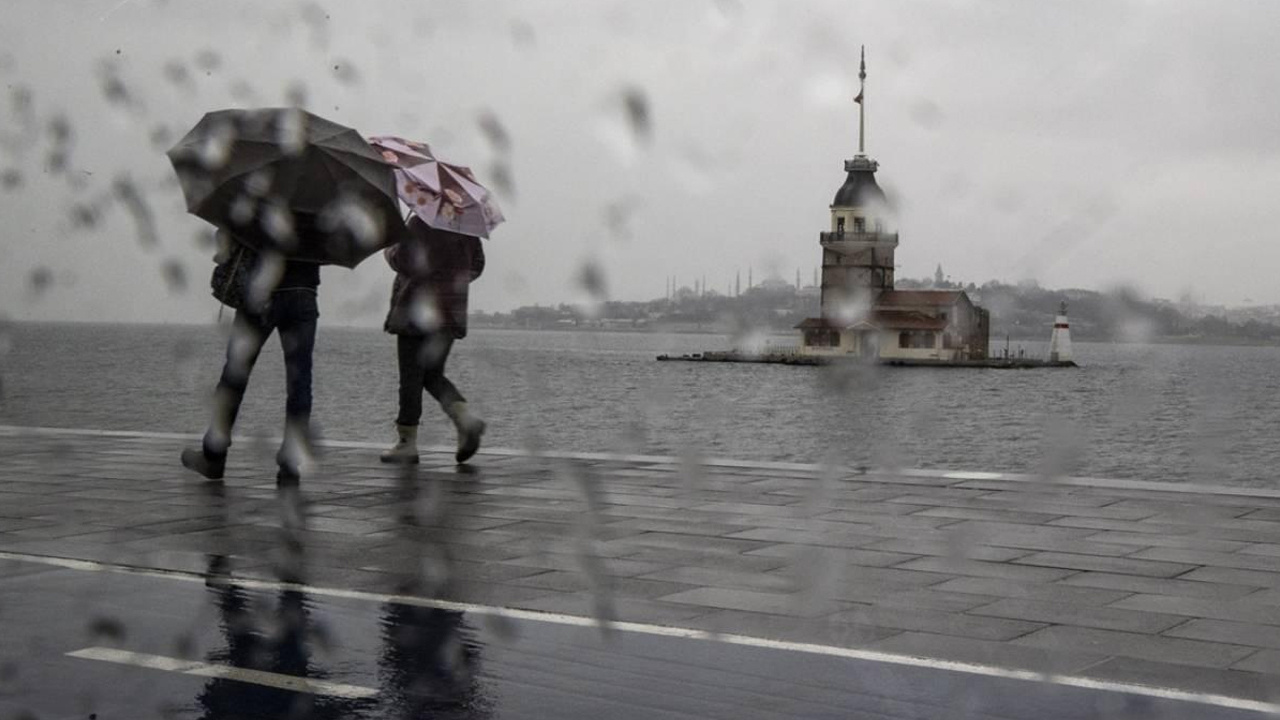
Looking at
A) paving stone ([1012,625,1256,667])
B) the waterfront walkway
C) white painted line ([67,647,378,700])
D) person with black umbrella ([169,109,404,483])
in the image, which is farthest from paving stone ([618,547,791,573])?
Result: person with black umbrella ([169,109,404,483])

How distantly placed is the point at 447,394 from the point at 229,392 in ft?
6.62

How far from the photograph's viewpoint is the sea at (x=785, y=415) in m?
45.2

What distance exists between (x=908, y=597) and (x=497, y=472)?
564cm

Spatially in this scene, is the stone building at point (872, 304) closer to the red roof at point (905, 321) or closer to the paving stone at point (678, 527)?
the red roof at point (905, 321)

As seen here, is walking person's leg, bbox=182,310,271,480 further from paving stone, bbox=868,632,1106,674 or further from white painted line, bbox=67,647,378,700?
paving stone, bbox=868,632,1106,674

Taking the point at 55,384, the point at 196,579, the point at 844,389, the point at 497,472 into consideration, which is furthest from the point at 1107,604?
the point at 844,389

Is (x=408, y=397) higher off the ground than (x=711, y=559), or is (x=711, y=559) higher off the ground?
(x=408, y=397)

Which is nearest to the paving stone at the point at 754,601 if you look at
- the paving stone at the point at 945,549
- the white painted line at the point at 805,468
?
the paving stone at the point at 945,549

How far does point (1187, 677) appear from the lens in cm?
485

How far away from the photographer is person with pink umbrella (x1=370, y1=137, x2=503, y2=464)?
11.4m

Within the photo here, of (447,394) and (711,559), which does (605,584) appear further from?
(447,394)

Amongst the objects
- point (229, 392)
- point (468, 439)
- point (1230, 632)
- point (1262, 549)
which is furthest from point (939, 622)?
point (468, 439)

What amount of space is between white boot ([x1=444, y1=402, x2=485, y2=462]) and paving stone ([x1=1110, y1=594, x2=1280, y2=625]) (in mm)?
6396

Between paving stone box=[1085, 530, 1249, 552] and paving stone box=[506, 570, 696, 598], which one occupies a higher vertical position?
paving stone box=[1085, 530, 1249, 552]
